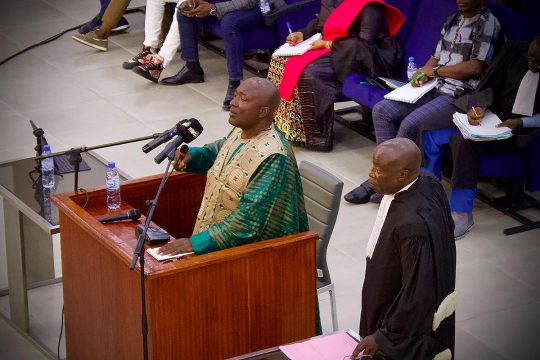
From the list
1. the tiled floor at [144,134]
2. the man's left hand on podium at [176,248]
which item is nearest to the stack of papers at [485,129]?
the tiled floor at [144,134]

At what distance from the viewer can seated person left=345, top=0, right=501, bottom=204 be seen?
717 centimetres

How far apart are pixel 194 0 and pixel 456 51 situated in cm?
274

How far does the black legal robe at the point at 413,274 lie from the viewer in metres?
4.15

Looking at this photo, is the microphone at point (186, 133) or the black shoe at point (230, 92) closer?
the microphone at point (186, 133)

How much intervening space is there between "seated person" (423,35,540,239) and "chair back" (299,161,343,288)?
5.20 ft

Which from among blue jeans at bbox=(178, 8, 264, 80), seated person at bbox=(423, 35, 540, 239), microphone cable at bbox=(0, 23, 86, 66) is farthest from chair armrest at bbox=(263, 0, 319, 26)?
microphone cable at bbox=(0, 23, 86, 66)

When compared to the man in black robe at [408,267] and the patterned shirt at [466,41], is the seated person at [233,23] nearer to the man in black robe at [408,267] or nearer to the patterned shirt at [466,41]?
the patterned shirt at [466,41]

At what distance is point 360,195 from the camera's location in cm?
745

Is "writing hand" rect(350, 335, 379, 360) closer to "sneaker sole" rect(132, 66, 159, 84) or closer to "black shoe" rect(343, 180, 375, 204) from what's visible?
"black shoe" rect(343, 180, 375, 204)

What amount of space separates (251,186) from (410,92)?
2920mm

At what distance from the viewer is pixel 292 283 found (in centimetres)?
479

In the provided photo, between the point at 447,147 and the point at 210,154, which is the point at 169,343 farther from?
the point at 447,147

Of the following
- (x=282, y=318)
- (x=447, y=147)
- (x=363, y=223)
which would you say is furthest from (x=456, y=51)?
(x=282, y=318)

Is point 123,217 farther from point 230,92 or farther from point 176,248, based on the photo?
point 230,92
